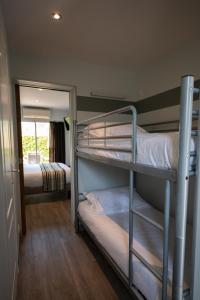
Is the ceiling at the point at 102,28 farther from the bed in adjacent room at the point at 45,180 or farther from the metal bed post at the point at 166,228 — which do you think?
the bed in adjacent room at the point at 45,180

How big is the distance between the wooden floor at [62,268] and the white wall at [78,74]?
2.20 m

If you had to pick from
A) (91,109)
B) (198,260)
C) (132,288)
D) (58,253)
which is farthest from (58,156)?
(198,260)

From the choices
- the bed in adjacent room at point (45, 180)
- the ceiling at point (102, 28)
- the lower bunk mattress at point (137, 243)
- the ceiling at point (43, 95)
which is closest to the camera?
the lower bunk mattress at point (137, 243)

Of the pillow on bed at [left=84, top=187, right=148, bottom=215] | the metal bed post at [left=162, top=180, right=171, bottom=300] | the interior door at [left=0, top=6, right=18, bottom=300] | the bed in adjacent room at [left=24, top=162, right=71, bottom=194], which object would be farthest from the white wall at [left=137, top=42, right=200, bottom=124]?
the bed in adjacent room at [left=24, top=162, right=71, bottom=194]

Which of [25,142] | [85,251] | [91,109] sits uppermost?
[91,109]

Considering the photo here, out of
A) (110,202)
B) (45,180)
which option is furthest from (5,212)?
(45,180)

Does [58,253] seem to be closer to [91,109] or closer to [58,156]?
[91,109]

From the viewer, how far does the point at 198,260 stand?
3.16ft

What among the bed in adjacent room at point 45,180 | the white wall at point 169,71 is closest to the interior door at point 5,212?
the white wall at point 169,71

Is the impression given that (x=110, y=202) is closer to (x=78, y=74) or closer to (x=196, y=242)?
(x=196, y=242)

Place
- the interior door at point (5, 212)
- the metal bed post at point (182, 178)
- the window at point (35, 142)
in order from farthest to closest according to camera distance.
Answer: the window at point (35, 142) → the interior door at point (5, 212) → the metal bed post at point (182, 178)

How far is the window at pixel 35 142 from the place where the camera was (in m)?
6.44

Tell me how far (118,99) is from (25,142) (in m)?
4.55

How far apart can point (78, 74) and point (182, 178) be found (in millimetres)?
2414
